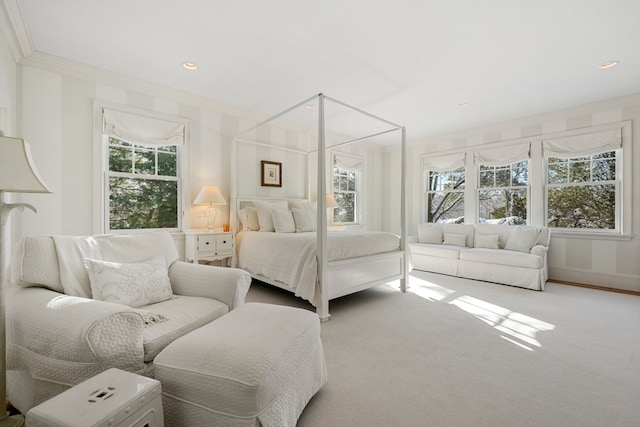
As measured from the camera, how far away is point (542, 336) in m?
2.49

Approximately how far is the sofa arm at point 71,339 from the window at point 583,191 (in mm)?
5734

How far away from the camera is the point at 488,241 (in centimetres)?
477

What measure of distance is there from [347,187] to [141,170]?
3.83 m

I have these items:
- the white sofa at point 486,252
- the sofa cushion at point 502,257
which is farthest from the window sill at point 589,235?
the sofa cushion at point 502,257

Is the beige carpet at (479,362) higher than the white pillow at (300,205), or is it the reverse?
the white pillow at (300,205)

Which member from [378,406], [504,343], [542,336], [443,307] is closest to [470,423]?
[378,406]

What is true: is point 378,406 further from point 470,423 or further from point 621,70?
point 621,70

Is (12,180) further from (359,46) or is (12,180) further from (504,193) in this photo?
(504,193)

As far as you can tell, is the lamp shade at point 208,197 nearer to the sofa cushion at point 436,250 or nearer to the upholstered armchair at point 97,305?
the upholstered armchair at point 97,305

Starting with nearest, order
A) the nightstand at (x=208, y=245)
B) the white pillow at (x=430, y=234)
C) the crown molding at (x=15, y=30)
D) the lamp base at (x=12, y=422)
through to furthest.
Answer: the lamp base at (x=12, y=422) → the crown molding at (x=15, y=30) → the nightstand at (x=208, y=245) → the white pillow at (x=430, y=234)

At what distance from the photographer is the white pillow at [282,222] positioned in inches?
159

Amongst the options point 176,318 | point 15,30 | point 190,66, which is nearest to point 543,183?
point 190,66

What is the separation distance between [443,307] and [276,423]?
8.46 ft

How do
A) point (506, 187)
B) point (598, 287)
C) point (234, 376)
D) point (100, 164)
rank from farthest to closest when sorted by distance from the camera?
point (506, 187) → point (598, 287) → point (100, 164) → point (234, 376)
